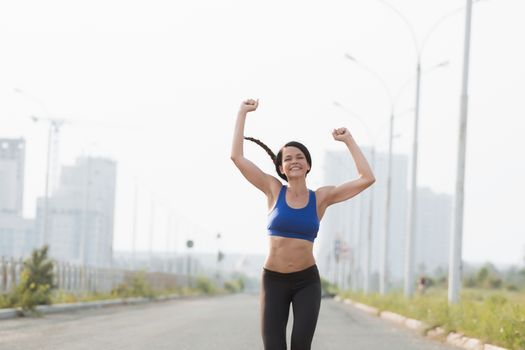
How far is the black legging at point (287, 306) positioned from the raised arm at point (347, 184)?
50 cm

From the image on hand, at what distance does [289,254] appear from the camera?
6.98m

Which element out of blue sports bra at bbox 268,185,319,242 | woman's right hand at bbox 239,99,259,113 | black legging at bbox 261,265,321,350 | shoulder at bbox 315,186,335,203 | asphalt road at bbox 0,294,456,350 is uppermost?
woman's right hand at bbox 239,99,259,113

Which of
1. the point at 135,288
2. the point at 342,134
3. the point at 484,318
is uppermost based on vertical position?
the point at 342,134

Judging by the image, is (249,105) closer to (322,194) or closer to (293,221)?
(322,194)

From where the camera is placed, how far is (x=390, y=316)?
94.6 feet

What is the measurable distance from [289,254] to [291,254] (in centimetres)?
1

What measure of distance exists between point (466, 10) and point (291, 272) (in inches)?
696

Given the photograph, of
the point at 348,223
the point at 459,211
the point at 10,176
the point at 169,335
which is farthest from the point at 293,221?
the point at 10,176

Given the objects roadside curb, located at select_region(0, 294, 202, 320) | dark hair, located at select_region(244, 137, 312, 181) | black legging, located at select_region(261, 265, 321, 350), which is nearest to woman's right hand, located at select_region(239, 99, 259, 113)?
dark hair, located at select_region(244, 137, 312, 181)

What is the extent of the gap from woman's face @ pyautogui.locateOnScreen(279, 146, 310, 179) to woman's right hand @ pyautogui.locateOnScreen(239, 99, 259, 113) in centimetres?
38

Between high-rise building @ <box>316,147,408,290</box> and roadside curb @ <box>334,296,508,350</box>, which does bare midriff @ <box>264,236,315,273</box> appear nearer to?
roadside curb @ <box>334,296,508,350</box>

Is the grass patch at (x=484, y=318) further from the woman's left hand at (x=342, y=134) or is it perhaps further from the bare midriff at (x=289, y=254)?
the bare midriff at (x=289, y=254)

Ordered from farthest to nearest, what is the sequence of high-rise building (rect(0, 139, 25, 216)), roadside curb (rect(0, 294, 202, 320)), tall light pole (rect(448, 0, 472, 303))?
1. high-rise building (rect(0, 139, 25, 216))
2. roadside curb (rect(0, 294, 202, 320))
3. tall light pole (rect(448, 0, 472, 303))

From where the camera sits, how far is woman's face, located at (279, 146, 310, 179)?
7152mm
